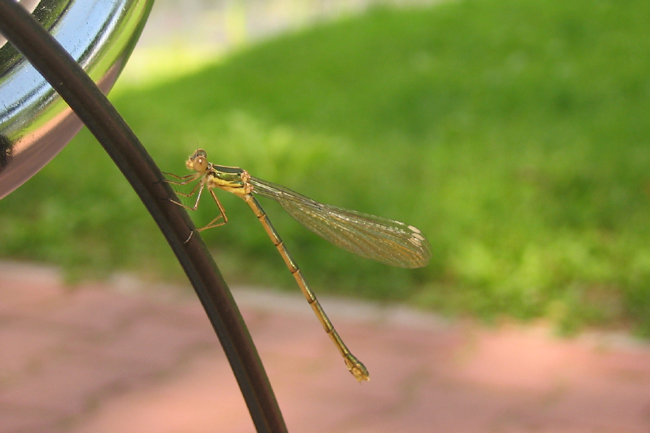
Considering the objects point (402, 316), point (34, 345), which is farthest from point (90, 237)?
point (402, 316)

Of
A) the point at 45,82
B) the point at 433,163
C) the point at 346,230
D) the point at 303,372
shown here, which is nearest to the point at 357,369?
the point at 346,230

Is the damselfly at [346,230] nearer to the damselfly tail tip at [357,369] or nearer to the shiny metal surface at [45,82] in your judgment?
the damselfly tail tip at [357,369]

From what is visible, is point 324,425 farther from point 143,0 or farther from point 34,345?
point 143,0

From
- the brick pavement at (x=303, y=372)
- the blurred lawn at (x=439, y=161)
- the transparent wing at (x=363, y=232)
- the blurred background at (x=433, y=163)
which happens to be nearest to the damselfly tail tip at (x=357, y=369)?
the transparent wing at (x=363, y=232)

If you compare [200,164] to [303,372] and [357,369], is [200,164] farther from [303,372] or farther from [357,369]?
[303,372]

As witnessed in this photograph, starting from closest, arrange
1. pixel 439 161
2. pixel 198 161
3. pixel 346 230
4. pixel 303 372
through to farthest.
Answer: pixel 198 161
pixel 346 230
pixel 303 372
pixel 439 161

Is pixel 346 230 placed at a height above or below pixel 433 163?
below
